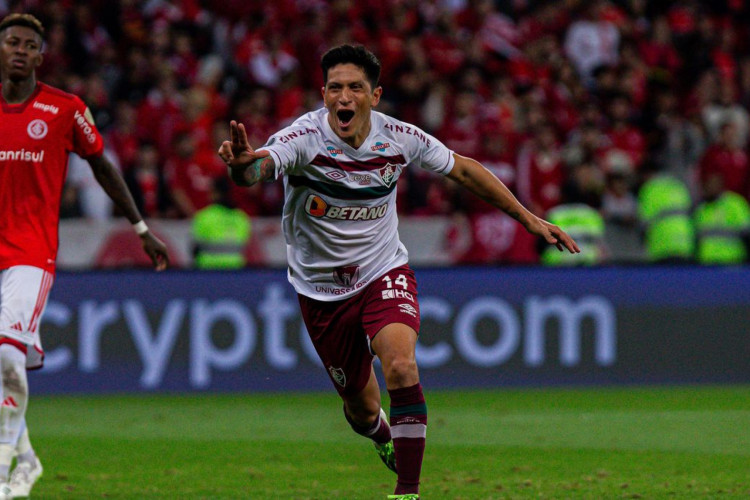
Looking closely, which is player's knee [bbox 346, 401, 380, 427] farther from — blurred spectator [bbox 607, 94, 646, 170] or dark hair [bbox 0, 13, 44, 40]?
blurred spectator [bbox 607, 94, 646, 170]

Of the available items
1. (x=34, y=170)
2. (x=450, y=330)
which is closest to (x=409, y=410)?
(x=34, y=170)

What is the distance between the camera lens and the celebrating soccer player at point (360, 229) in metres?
6.75

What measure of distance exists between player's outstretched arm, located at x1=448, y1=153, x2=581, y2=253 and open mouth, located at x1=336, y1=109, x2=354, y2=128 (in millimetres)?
692

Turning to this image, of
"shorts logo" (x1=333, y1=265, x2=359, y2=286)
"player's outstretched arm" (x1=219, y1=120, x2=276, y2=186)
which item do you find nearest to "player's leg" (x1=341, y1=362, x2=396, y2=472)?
"shorts logo" (x1=333, y1=265, x2=359, y2=286)

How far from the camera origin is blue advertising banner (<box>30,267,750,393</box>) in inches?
513

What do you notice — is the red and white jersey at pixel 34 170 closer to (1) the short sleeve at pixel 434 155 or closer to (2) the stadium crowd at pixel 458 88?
(1) the short sleeve at pixel 434 155

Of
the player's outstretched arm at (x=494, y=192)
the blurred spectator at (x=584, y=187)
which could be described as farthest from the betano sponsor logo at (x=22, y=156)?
the blurred spectator at (x=584, y=187)

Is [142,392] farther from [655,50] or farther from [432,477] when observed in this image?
[655,50]

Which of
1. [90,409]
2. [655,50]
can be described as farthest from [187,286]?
[655,50]

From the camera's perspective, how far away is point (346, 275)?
23.9 feet

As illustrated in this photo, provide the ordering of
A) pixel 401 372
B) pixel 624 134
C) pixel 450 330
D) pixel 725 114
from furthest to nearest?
1. pixel 725 114
2. pixel 624 134
3. pixel 450 330
4. pixel 401 372

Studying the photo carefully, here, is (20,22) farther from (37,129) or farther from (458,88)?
(458,88)

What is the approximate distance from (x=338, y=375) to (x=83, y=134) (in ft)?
6.72

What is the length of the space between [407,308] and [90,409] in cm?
604
